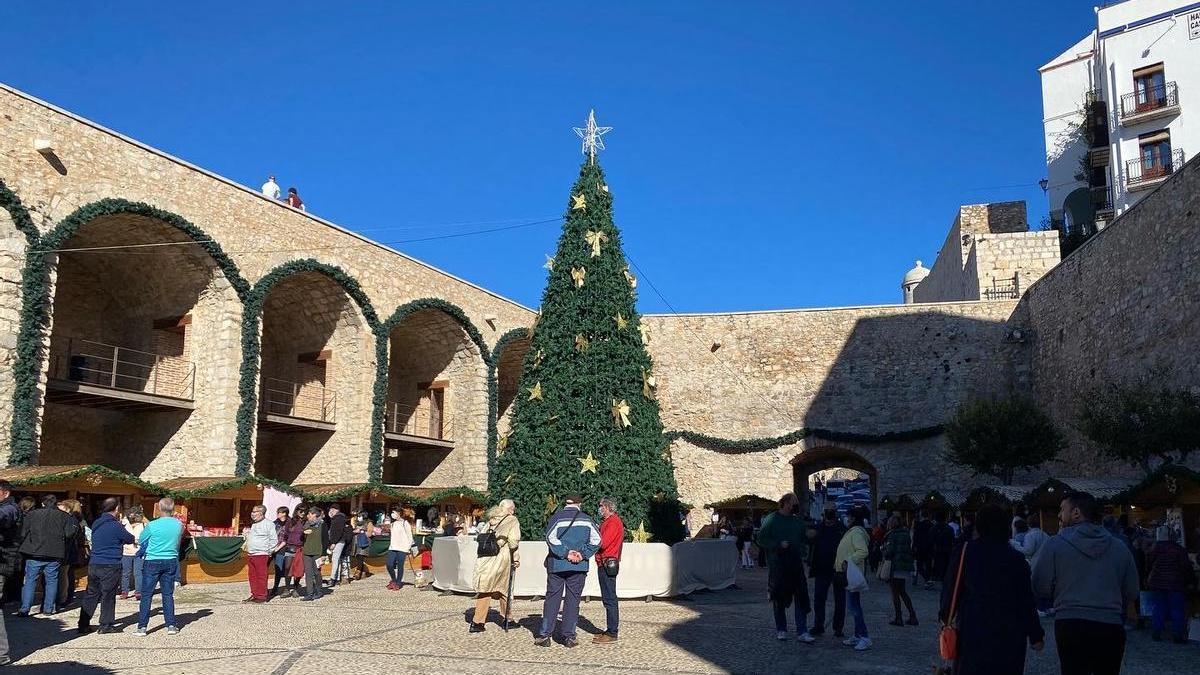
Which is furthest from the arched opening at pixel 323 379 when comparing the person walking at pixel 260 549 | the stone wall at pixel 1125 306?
the stone wall at pixel 1125 306

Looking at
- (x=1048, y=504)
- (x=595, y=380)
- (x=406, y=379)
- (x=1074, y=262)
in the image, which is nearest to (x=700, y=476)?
(x=406, y=379)

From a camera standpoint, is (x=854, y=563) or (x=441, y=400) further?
(x=441, y=400)

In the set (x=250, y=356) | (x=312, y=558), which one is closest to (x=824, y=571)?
(x=312, y=558)

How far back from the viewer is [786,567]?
26.6ft

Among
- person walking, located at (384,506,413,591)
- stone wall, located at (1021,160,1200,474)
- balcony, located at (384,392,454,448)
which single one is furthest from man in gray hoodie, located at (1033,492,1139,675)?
balcony, located at (384,392,454,448)

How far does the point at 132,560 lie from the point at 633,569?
6304 mm

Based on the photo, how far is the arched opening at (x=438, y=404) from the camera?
25.7 meters

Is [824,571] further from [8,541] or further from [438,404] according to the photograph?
[438,404]

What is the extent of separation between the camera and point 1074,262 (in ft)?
70.4

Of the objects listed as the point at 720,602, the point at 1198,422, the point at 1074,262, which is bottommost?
the point at 720,602

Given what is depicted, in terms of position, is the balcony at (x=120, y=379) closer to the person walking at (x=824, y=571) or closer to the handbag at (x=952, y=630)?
the person walking at (x=824, y=571)

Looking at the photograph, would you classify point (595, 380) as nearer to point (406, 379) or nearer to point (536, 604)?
point (536, 604)

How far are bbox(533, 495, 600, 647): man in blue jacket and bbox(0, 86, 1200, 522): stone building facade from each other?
35.7 feet

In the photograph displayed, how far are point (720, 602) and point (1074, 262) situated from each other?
47.8 feet
